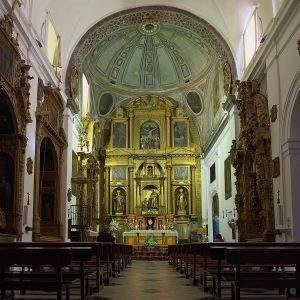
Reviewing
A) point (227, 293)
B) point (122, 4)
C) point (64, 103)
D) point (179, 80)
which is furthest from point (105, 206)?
point (227, 293)

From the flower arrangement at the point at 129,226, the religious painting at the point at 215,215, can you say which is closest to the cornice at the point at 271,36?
the religious painting at the point at 215,215

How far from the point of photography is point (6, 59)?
423 inches

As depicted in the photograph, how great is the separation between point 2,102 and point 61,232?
6.45 m

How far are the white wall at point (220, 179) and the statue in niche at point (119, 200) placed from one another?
444 cm

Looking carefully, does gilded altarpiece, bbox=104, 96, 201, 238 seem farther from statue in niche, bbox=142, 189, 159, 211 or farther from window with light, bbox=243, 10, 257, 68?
window with light, bbox=243, 10, 257, 68

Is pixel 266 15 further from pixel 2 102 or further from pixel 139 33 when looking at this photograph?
pixel 139 33

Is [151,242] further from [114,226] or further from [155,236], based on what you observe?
[114,226]

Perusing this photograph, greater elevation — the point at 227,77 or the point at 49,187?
the point at 227,77

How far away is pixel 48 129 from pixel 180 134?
13.6 meters

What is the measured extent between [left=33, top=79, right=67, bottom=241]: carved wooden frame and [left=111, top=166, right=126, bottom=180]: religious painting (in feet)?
32.3

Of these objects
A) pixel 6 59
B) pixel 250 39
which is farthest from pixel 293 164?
pixel 6 59

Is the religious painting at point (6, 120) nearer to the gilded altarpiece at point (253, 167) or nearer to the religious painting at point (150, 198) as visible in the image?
the gilded altarpiece at point (253, 167)

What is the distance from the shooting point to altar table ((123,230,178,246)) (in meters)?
23.0

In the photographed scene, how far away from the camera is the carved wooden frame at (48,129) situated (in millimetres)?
13656
